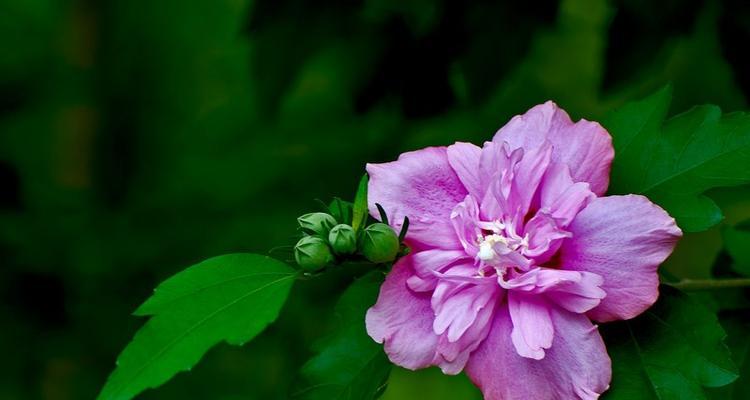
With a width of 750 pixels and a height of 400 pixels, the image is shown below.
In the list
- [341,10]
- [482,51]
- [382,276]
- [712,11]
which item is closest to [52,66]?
[341,10]

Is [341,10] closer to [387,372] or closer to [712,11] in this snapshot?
[712,11]

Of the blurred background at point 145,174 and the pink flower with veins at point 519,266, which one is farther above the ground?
the pink flower with veins at point 519,266

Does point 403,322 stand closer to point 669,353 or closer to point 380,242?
point 380,242

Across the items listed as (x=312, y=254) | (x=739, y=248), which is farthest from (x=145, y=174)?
(x=312, y=254)

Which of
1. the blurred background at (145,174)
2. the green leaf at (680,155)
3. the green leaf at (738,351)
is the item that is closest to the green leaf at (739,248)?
the green leaf at (738,351)

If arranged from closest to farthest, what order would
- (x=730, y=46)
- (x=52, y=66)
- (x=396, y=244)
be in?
1. (x=396, y=244)
2. (x=730, y=46)
3. (x=52, y=66)

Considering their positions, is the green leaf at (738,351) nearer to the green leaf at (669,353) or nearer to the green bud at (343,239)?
the green leaf at (669,353)

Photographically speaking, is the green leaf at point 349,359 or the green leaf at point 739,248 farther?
the green leaf at point 739,248

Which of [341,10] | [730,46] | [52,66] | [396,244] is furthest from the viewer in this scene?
[52,66]
